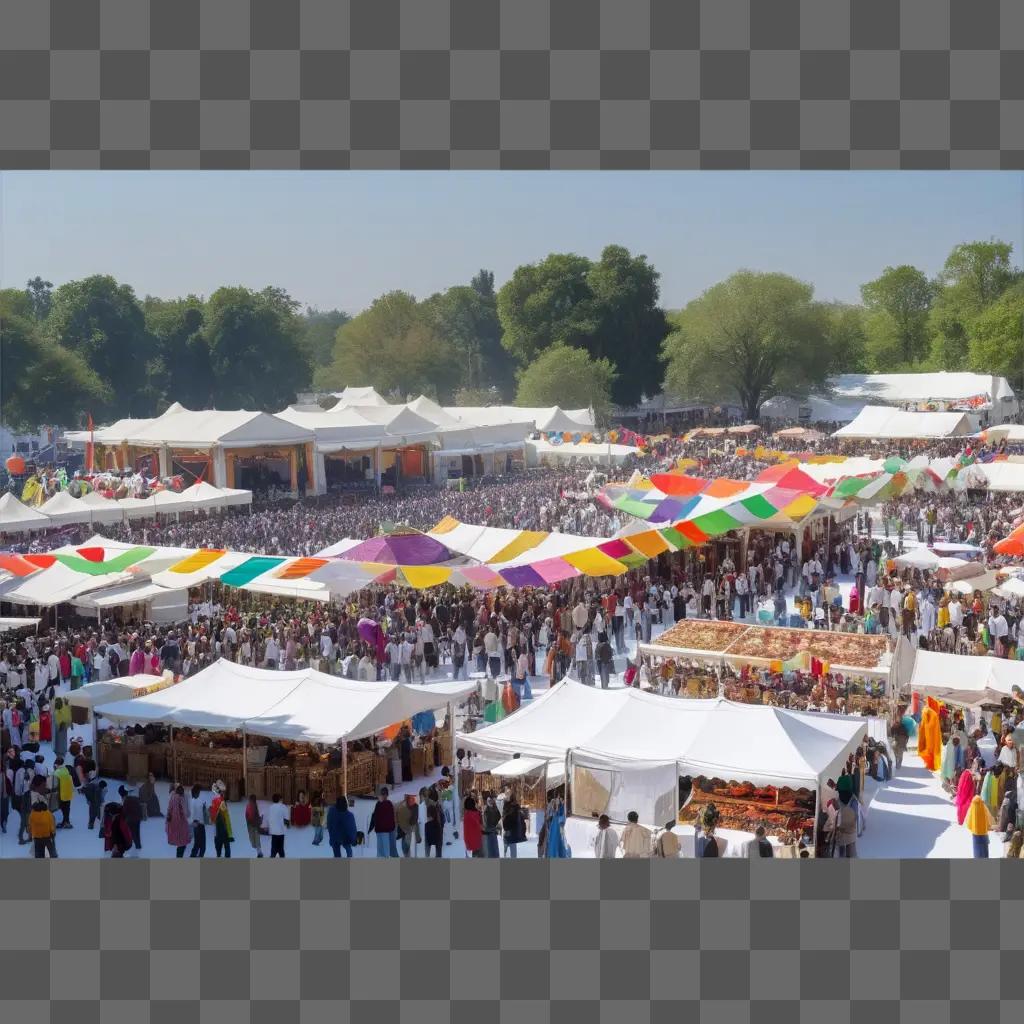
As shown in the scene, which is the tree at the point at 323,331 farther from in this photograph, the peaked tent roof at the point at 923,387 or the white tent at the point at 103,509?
the white tent at the point at 103,509

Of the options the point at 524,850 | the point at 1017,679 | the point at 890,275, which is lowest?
the point at 524,850

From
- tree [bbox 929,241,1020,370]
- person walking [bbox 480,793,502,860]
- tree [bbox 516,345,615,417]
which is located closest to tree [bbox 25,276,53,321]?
tree [bbox 516,345,615,417]

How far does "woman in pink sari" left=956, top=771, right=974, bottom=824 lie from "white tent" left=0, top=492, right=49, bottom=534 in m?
15.0

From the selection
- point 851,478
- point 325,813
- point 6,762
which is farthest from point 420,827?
point 851,478

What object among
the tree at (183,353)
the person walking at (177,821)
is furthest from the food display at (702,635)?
the tree at (183,353)

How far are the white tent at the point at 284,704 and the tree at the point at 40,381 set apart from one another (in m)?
28.8

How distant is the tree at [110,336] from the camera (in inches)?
1639

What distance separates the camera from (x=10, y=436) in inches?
1625

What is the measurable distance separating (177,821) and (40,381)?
106ft

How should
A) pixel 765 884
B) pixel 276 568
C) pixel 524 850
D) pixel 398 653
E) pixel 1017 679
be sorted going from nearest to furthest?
pixel 765 884 < pixel 524 850 < pixel 1017 679 < pixel 398 653 < pixel 276 568

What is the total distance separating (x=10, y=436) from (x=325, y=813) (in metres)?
36.1

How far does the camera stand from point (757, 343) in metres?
41.2

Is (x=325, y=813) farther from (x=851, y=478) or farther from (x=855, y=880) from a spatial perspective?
(x=851, y=478)

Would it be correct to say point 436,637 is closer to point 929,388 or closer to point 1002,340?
point 929,388
